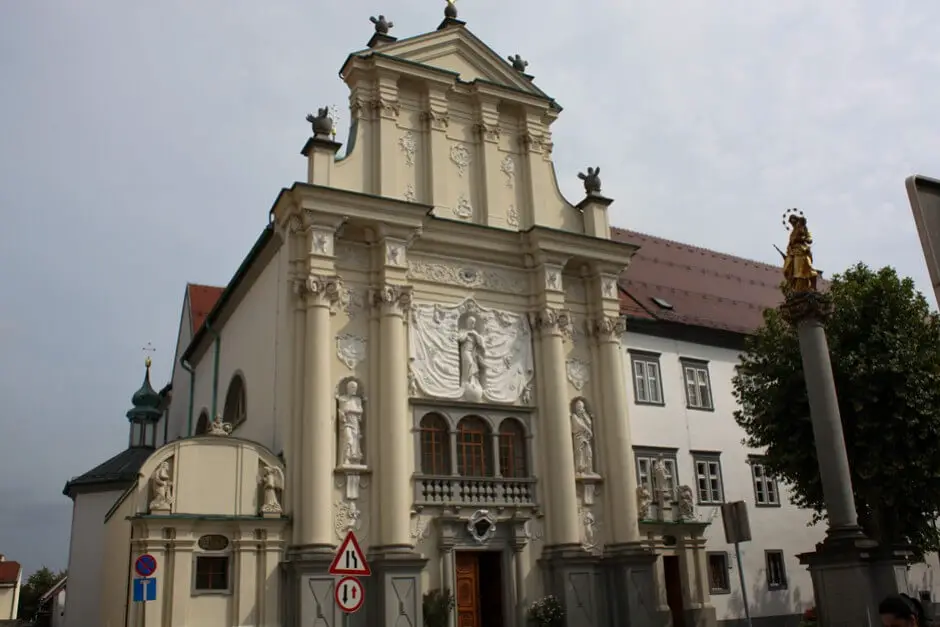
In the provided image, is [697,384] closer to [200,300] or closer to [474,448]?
[474,448]

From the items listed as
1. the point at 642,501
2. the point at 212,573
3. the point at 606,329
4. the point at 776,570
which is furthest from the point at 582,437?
the point at 212,573

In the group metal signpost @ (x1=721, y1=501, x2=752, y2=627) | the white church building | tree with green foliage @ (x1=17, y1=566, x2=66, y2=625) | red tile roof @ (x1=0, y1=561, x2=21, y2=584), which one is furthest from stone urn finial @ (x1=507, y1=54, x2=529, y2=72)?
tree with green foliage @ (x1=17, y1=566, x2=66, y2=625)

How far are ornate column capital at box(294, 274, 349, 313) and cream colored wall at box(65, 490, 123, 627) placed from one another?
57.9 feet

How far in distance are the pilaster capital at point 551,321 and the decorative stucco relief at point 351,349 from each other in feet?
16.3

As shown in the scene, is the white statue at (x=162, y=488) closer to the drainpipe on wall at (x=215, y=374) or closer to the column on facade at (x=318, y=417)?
the column on facade at (x=318, y=417)

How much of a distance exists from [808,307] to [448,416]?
8921mm

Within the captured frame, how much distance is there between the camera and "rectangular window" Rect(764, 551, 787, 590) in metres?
28.4

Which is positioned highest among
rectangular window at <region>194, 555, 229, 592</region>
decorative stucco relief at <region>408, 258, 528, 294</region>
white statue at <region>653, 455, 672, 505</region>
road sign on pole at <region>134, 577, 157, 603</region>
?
decorative stucco relief at <region>408, 258, 528, 294</region>

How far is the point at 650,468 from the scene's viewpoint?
27.2 metres

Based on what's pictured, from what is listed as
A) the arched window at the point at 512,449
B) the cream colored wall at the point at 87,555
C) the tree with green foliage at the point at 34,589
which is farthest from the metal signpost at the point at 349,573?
the tree with green foliage at the point at 34,589

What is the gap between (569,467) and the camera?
23516mm

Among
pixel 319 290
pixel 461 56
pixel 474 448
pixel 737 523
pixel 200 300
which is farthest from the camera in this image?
pixel 200 300

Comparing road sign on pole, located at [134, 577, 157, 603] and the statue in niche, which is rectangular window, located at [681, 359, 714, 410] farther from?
road sign on pole, located at [134, 577, 157, 603]

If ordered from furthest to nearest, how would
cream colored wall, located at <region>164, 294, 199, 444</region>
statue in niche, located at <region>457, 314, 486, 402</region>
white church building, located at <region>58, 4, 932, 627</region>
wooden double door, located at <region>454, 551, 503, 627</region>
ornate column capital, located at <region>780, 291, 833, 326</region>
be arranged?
1. cream colored wall, located at <region>164, 294, 199, 444</region>
2. statue in niche, located at <region>457, 314, 486, 402</region>
3. wooden double door, located at <region>454, 551, 503, 627</region>
4. white church building, located at <region>58, 4, 932, 627</region>
5. ornate column capital, located at <region>780, 291, 833, 326</region>
